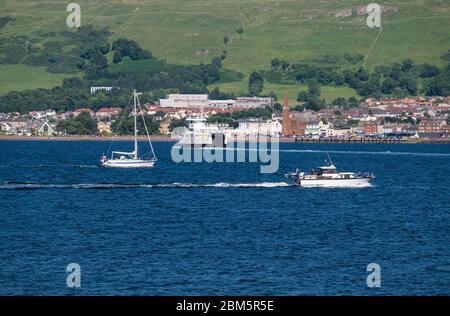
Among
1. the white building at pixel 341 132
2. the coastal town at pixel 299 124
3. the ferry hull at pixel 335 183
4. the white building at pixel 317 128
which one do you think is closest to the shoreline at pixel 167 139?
the coastal town at pixel 299 124

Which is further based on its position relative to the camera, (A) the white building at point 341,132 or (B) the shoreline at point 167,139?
(A) the white building at point 341,132

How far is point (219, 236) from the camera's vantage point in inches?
1585

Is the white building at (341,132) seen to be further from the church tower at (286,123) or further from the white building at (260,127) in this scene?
the white building at (260,127)

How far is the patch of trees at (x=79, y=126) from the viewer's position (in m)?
181

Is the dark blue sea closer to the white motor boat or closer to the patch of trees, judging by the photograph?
the white motor boat

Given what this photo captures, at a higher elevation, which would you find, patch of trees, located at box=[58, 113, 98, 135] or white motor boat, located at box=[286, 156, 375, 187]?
white motor boat, located at box=[286, 156, 375, 187]

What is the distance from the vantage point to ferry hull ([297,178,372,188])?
61.8 meters

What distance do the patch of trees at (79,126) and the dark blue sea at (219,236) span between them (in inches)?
4311

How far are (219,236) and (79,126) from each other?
14263 centimetres

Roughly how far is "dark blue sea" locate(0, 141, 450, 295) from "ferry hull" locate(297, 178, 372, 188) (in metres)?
0.77

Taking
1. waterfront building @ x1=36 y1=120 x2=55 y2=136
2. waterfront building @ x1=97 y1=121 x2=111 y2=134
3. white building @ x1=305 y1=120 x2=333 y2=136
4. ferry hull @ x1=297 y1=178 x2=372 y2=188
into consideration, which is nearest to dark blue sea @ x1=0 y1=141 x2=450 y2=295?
ferry hull @ x1=297 y1=178 x2=372 y2=188
